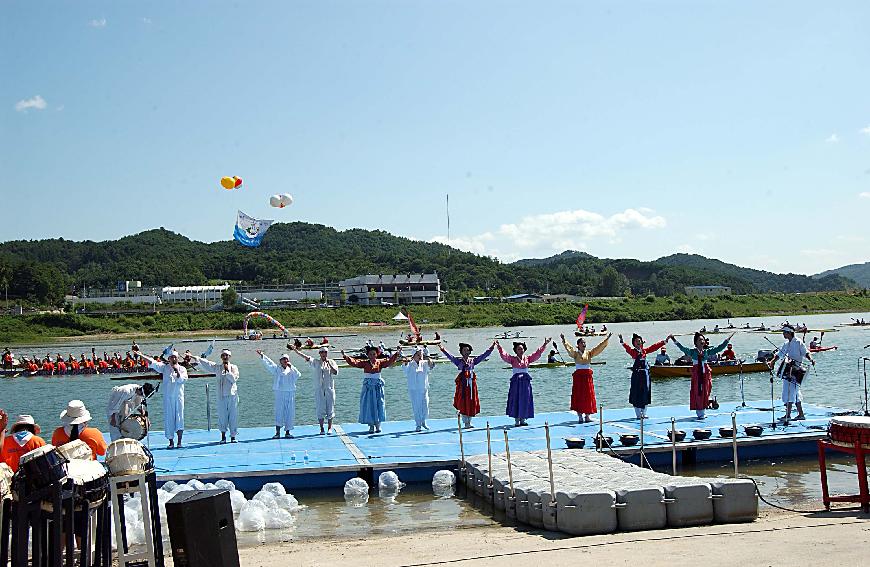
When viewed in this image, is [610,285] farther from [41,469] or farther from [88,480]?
[41,469]

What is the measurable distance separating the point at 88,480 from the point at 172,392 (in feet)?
26.1

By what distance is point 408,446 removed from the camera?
14.9 metres

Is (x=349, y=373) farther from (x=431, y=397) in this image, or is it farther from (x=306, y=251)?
(x=306, y=251)

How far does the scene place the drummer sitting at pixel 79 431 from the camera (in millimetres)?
8922

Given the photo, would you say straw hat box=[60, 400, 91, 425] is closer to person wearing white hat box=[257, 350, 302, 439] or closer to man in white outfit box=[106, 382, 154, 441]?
man in white outfit box=[106, 382, 154, 441]

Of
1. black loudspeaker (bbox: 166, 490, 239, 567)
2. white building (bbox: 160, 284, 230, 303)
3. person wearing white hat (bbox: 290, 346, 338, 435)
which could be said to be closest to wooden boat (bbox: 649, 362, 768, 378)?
person wearing white hat (bbox: 290, 346, 338, 435)

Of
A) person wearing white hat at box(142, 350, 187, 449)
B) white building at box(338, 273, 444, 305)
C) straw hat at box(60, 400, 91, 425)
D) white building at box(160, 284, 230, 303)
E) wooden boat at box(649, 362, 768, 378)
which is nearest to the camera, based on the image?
straw hat at box(60, 400, 91, 425)

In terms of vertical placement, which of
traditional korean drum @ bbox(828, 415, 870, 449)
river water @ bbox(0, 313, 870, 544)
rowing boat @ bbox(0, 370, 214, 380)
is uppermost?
traditional korean drum @ bbox(828, 415, 870, 449)

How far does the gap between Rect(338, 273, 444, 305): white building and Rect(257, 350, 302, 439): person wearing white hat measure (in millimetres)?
94573

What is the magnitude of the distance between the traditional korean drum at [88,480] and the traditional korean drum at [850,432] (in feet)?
25.4

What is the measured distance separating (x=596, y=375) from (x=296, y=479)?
28.4 metres

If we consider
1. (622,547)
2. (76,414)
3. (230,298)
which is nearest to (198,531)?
(76,414)

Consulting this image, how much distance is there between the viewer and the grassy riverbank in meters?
84.8

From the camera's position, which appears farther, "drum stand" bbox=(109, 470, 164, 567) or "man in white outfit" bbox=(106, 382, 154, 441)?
"man in white outfit" bbox=(106, 382, 154, 441)
